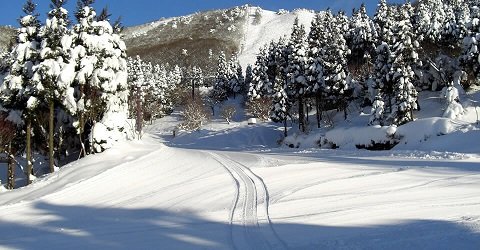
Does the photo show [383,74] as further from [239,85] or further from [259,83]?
[239,85]

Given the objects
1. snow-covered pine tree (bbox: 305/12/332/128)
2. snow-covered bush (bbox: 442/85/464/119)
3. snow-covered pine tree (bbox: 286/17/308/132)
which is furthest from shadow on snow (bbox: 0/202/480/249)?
snow-covered pine tree (bbox: 305/12/332/128)

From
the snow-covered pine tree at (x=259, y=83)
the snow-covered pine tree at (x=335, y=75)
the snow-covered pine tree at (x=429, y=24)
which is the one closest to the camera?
the snow-covered pine tree at (x=335, y=75)

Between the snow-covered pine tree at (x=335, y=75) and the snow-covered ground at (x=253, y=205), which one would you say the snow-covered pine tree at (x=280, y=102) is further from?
the snow-covered ground at (x=253, y=205)

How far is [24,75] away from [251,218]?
22.7m

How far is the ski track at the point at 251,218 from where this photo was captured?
27.9ft

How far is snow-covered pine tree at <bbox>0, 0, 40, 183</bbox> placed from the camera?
27.2 m

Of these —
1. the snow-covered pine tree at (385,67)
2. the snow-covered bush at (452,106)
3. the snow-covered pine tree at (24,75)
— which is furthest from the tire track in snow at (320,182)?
the snow-covered pine tree at (385,67)

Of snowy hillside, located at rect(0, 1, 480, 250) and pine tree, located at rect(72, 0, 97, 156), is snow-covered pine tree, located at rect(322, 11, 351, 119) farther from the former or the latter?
pine tree, located at rect(72, 0, 97, 156)

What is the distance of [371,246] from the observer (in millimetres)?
7766

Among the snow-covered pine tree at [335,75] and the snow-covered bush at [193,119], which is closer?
the snow-covered pine tree at [335,75]

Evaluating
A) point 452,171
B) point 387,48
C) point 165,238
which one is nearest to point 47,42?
point 165,238

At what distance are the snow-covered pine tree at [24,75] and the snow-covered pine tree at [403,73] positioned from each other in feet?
102

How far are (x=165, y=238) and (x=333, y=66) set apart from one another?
4669cm

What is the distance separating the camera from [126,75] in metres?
29.3
